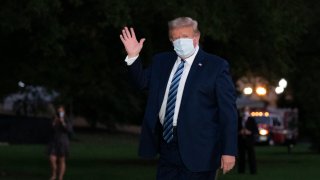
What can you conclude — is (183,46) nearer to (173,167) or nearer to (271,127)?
(173,167)

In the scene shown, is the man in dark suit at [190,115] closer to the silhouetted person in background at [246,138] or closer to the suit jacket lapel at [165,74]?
the suit jacket lapel at [165,74]

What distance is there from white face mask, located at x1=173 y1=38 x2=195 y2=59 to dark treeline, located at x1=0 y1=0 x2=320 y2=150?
1472 centimetres

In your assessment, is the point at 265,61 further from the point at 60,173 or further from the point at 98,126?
the point at 98,126

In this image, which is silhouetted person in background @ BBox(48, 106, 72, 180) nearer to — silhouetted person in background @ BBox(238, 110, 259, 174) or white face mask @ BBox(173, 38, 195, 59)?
silhouetted person in background @ BBox(238, 110, 259, 174)

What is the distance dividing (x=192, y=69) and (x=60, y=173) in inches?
574

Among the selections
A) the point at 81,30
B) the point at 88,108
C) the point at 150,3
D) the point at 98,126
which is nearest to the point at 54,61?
the point at 81,30

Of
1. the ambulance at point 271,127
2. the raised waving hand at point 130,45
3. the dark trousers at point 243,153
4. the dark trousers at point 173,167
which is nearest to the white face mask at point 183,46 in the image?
the raised waving hand at point 130,45

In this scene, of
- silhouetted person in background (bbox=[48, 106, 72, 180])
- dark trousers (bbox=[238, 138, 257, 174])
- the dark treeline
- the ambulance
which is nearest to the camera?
silhouetted person in background (bbox=[48, 106, 72, 180])

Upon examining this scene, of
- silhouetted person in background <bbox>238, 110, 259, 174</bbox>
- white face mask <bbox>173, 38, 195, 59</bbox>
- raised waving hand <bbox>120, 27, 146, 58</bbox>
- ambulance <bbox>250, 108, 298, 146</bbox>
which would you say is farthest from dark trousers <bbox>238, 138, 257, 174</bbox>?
ambulance <bbox>250, 108, 298, 146</bbox>

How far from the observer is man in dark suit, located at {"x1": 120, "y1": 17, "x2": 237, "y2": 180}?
7789 millimetres

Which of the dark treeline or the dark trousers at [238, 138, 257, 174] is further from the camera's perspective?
the dark trousers at [238, 138, 257, 174]

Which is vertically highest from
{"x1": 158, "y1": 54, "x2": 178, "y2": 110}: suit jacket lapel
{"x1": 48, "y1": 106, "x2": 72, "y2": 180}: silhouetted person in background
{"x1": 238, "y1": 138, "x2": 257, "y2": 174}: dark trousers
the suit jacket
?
{"x1": 158, "y1": 54, "x2": 178, "y2": 110}: suit jacket lapel

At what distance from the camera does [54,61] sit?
85.3 feet

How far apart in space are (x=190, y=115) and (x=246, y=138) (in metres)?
20.0
